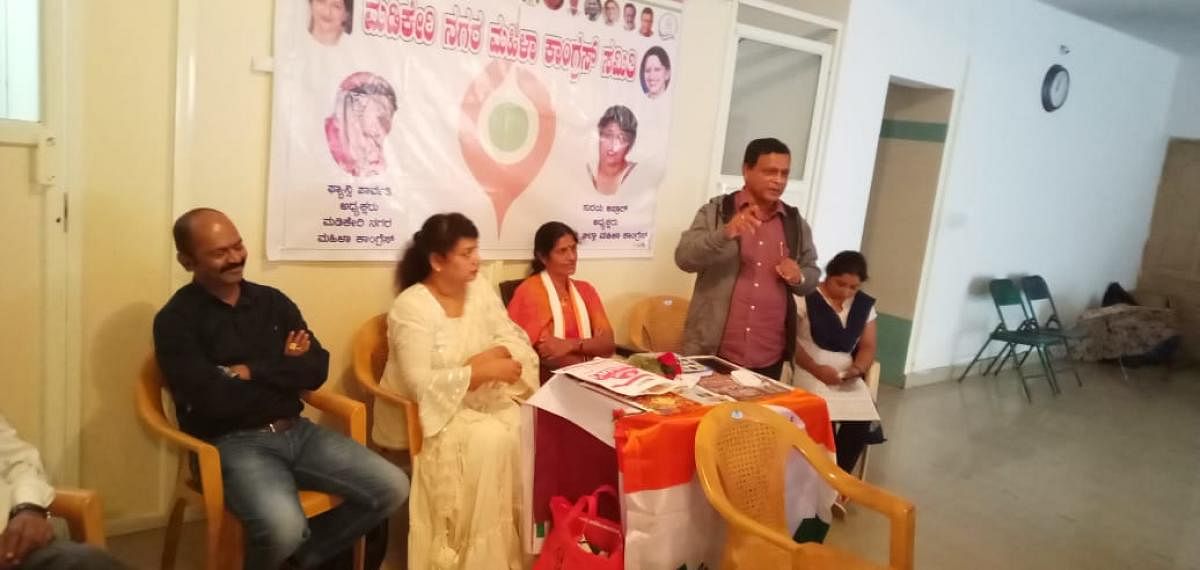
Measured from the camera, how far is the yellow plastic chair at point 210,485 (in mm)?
2053

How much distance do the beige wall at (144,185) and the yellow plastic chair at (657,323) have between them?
1.40 meters

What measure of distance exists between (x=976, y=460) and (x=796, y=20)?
249cm

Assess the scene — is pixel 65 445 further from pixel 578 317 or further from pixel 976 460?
pixel 976 460

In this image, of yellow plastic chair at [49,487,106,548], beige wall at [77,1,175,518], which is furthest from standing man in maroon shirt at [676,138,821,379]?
yellow plastic chair at [49,487,106,548]

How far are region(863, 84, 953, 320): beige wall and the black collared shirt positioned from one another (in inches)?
169

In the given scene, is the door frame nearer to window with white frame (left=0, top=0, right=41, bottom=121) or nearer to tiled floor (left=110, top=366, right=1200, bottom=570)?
window with white frame (left=0, top=0, right=41, bottom=121)

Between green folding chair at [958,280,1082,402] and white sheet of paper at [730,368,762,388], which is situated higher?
white sheet of paper at [730,368,762,388]

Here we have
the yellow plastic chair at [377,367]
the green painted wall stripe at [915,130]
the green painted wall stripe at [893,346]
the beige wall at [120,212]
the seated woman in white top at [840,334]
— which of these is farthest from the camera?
the green painted wall stripe at [893,346]

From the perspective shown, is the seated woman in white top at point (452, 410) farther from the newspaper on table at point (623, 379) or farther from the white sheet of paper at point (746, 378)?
the white sheet of paper at point (746, 378)

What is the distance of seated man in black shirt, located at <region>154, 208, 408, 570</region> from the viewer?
6.89 ft

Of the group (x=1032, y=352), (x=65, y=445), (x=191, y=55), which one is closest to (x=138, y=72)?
(x=191, y=55)

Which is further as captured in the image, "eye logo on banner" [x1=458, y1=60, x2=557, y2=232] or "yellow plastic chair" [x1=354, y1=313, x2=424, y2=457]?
"eye logo on banner" [x1=458, y1=60, x2=557, y2=232]

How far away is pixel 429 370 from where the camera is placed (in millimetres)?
2465

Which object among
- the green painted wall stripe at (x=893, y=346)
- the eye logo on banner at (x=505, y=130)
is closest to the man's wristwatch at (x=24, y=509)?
the eye logo on banner at (x=505, y=130)
